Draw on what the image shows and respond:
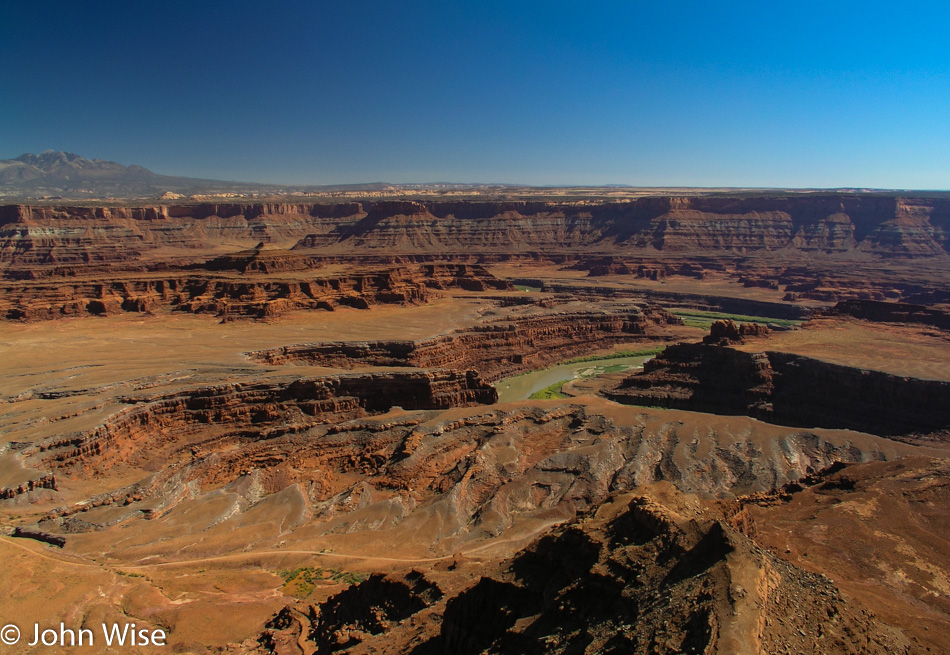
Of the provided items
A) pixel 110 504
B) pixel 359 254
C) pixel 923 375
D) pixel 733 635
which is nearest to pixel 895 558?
pixel 733 635

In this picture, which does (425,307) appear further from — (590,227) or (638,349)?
(590,227)

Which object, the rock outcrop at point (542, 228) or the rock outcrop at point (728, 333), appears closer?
the rock outcrop at point (728, 333)

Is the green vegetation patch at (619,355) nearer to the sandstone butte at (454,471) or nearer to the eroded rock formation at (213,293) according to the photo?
the sandstone butte at (454,471)

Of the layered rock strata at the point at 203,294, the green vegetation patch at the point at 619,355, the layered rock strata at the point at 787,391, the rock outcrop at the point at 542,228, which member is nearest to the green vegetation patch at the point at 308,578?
the layered rock strata at the point at 787,391

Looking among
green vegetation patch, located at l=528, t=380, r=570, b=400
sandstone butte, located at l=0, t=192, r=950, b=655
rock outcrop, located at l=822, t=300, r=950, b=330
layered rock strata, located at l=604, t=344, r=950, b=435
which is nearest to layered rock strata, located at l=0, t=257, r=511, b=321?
sandstone butte, located at l=0, t=192, r=950, b=655

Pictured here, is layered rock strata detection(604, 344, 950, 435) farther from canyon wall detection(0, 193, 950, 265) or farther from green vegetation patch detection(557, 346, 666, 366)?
canyon wall detection(0, 193, 950, 265)

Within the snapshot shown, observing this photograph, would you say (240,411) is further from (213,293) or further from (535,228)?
(535,228)
